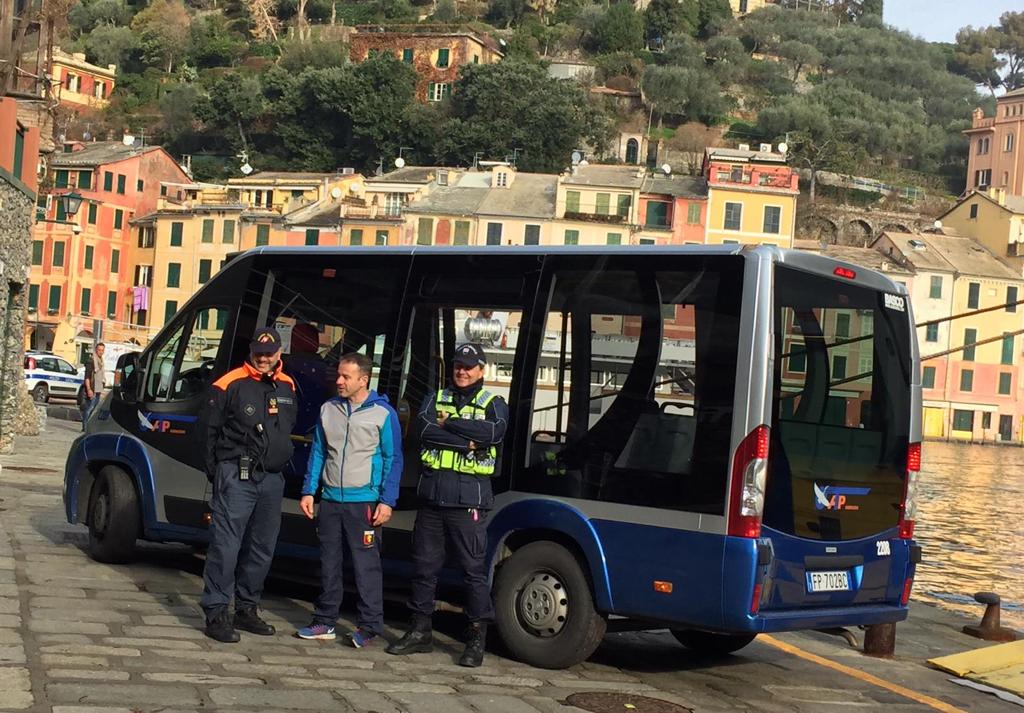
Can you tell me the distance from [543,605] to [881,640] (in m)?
2.81

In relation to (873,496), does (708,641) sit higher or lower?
lower

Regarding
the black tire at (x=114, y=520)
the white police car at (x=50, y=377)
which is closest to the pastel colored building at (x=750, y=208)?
the white police car at (x=50, y=377)

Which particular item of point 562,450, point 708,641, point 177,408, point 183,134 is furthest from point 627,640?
point 183,134

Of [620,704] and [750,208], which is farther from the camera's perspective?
[750,208]

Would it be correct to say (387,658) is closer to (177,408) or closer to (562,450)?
(562,450)

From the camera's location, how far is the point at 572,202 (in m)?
78.3

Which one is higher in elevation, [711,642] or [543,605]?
[543,605]

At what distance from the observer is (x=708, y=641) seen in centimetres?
972

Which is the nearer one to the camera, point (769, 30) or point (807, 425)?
point (807, 425)

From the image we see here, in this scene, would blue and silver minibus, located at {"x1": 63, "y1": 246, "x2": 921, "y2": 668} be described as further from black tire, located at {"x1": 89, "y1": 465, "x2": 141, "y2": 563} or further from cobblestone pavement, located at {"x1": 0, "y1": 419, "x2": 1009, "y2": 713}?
black tire, located at {"x1": 89, "y1": 465, "x2": 141, "y2": 563}

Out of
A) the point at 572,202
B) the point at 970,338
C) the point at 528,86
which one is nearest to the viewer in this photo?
the point at 572,202

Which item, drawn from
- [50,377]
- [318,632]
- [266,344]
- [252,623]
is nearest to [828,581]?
[318,632]

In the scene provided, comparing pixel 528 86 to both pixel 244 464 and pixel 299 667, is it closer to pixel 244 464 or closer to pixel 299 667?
pixel 244 464

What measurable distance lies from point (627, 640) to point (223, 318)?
11.8 feet
